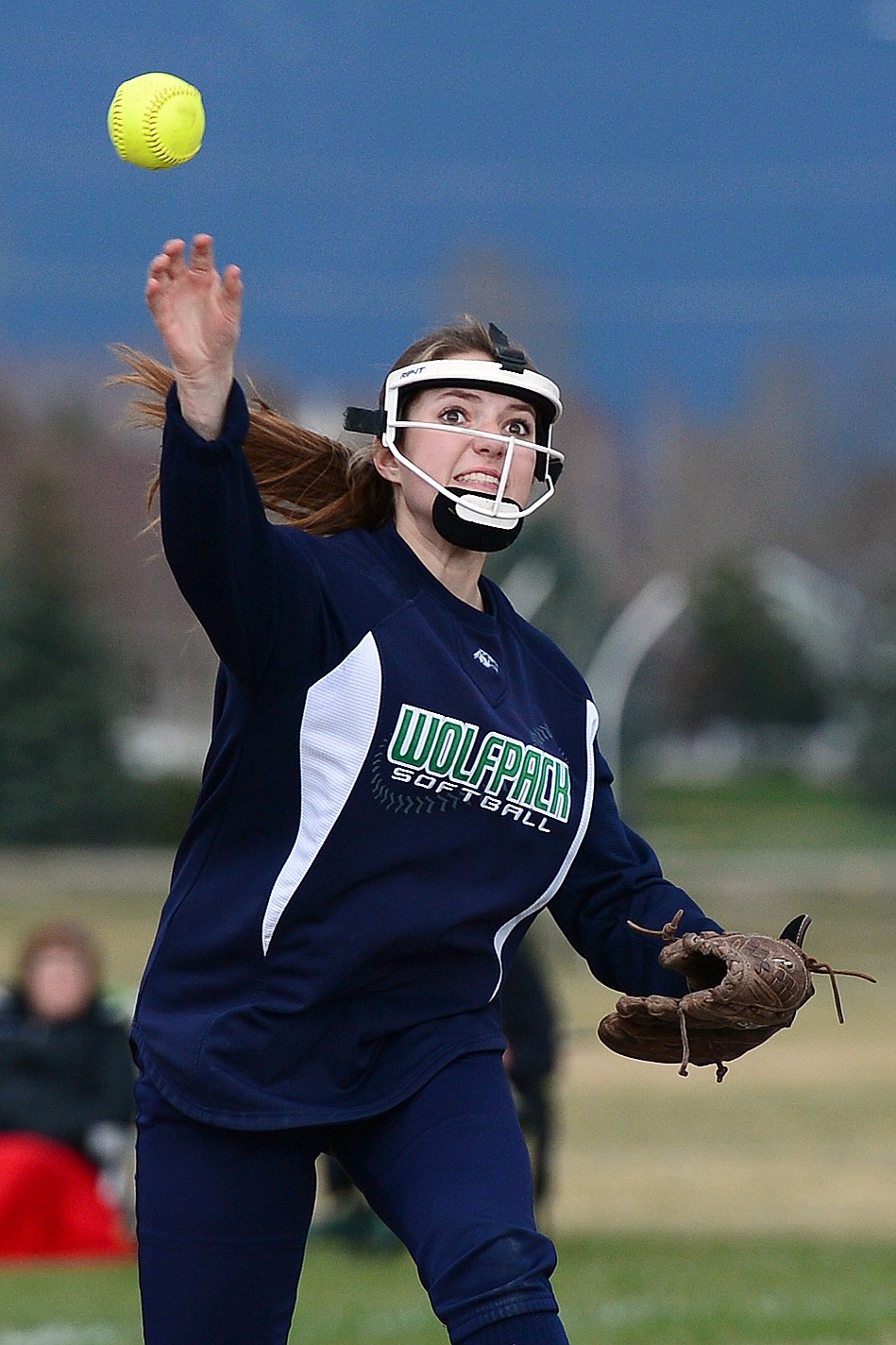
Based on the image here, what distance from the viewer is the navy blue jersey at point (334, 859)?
304 cm

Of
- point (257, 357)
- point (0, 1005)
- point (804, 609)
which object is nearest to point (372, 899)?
point (0, 1005)

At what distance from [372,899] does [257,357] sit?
49893 millimetres

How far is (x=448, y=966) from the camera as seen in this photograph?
3.18 m

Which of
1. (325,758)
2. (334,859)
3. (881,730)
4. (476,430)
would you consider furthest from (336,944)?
(881,730)

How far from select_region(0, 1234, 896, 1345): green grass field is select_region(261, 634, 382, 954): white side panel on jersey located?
3.44m

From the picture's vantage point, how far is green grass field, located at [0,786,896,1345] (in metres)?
6.43

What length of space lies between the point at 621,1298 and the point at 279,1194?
4.19m

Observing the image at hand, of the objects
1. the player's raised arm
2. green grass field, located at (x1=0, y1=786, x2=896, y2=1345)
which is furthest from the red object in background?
the player's raised arm

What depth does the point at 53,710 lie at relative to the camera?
38062 millimetres

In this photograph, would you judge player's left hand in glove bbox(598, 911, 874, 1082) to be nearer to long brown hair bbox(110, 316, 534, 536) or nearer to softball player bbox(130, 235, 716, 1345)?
softball player bbox(130, 235, 716, 1345)

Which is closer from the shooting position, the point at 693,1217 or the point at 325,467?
the point at 325,467

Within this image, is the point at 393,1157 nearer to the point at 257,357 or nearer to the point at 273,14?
the point at 257,357

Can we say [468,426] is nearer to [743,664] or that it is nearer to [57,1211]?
[57,1211]

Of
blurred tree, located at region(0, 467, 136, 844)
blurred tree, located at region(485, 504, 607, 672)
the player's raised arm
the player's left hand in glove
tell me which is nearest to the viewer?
the player's raised arm
